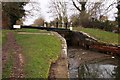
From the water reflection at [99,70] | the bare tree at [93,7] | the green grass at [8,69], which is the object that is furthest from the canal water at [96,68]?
the bare tree at [93,7]

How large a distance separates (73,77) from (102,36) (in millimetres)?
13066

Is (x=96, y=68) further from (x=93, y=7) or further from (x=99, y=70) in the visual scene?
(x=93, y=7)

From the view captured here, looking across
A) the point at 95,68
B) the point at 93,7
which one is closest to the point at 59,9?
the point at 93,7

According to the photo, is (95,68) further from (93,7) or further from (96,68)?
(93,7)

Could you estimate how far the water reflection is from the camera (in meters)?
12.3

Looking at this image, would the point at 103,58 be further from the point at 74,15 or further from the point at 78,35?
→ the point at 74,15

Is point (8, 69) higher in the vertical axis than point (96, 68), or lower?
higher

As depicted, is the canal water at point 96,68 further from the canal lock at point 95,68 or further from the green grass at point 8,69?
the green grass at point 8,69

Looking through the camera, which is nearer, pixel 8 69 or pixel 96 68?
pixel 8 69

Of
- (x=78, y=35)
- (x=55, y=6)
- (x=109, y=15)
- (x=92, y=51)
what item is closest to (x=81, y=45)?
(x=78, y=35)

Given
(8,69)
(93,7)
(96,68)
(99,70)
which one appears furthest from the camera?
(93,7)

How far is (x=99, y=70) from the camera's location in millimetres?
13570

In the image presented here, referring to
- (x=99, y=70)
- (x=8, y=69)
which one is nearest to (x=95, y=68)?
(x=99, y=70)

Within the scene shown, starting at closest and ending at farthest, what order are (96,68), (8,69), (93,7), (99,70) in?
(8,69)
(99,70)
(96,68)
(93,7)
